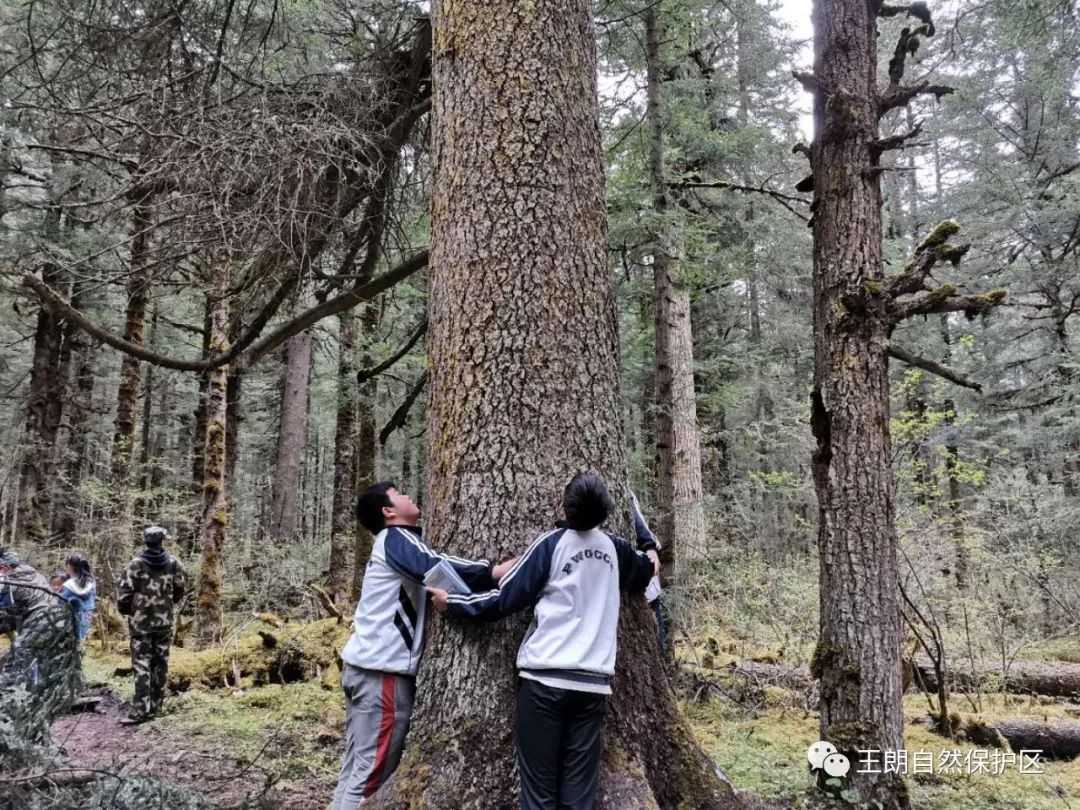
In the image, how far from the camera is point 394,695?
3.34 meters

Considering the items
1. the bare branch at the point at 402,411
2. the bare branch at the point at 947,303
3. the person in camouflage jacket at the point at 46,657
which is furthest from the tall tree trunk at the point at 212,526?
the bare branch at the point at 947,303

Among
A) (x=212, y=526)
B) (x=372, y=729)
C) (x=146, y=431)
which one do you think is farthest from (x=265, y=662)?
(x=146, y=431)

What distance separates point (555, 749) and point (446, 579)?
84 centimetres

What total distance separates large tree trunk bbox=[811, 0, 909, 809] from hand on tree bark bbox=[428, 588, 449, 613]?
9.25 ft

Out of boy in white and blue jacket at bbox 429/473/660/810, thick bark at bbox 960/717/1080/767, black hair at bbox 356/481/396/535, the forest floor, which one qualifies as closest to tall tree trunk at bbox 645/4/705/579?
the forest floor

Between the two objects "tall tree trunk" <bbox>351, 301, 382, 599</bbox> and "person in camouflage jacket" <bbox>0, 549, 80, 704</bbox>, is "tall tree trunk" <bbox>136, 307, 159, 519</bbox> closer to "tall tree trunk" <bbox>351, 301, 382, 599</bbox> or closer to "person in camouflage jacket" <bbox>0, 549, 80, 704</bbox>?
"tall tree trunk" <bbox>351, 301, 382, 599</bbox>

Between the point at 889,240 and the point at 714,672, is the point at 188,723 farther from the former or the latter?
the point at 889,240

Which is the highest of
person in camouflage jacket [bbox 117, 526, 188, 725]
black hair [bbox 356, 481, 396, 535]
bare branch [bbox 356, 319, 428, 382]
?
bare branch [bbox 356, 319, 428, 382]

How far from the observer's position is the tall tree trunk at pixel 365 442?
1195 cm

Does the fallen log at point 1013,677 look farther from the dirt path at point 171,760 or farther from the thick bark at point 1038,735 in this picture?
the dirt path at point 171,760

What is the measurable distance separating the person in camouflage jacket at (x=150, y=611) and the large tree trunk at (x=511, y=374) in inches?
226

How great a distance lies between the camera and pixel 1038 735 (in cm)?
655

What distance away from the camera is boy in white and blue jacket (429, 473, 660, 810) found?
282 cm

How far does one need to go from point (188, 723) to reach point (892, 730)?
21.3 ft
